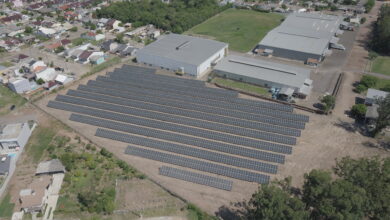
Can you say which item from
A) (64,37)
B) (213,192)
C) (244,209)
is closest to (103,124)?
(213,192)

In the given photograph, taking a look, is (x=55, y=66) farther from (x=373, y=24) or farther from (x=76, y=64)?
(x=373, y=24)

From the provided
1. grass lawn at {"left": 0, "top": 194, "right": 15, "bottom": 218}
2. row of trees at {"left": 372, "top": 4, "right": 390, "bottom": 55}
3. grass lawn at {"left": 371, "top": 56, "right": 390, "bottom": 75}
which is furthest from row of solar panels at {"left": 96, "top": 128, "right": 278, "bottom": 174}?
row of trees at {"left": 372, "top": 4, "right": 390, "bottom": 55}

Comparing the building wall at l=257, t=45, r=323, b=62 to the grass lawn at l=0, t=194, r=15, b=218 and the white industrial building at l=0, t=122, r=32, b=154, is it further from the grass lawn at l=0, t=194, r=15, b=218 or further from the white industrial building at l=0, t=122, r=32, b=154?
the grass lawn at l=0, t=194, r=15, b=218

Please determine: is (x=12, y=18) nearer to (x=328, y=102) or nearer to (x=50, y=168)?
(x=50, y=168)

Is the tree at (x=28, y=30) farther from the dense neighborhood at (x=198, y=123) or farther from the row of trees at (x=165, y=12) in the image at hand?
the row of trees at (x=165, y=12)

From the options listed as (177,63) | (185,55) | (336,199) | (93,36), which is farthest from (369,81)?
(93,36)
